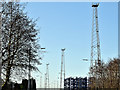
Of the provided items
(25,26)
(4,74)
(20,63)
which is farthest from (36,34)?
(4,74)

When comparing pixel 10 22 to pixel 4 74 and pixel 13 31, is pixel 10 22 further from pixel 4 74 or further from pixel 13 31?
pixel 4 74

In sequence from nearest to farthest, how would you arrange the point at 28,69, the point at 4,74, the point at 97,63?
the point at 4,74
the point at 28,69
the point at 97,63

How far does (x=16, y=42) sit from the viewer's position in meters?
20.0

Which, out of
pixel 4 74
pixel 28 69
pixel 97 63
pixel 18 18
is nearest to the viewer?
pixel 4 74

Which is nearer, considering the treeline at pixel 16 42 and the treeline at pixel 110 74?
the treeline at pixel 16 42

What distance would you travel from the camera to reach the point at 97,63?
145 feet

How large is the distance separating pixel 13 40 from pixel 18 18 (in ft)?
7.04

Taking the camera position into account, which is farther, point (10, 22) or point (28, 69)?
point (28, 69)

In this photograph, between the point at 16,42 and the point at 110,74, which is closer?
the point at 16,42

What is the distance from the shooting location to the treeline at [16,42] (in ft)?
68.0

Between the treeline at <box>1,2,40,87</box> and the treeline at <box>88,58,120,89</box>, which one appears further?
the treeline at <box>88,58,120,89</box>

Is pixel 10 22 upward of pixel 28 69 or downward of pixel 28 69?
upward

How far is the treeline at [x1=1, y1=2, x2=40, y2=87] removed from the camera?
816 inches

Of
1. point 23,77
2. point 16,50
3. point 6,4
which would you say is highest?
point 6,4
